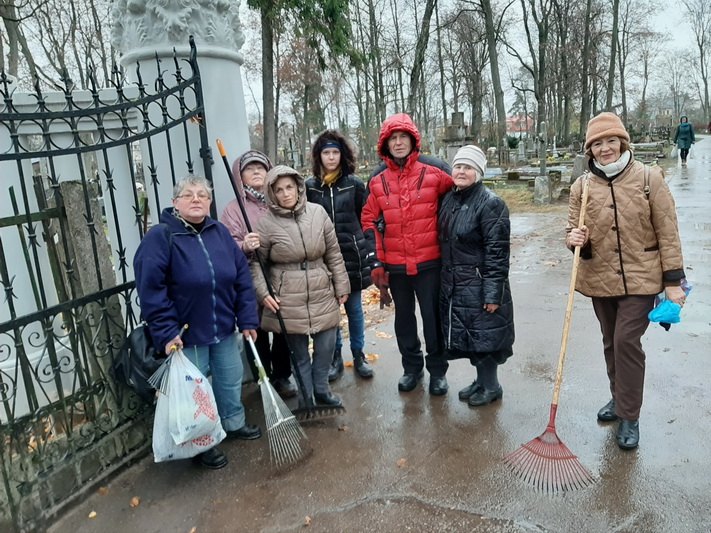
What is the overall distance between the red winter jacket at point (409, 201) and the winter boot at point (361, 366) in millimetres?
1026

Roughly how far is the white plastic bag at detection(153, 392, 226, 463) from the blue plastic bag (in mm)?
2480

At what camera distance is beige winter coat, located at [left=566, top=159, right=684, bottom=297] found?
2762mm

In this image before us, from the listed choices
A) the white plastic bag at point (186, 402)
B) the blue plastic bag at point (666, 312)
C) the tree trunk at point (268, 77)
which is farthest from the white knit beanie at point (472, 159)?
the tree trunk at point (268, 77)

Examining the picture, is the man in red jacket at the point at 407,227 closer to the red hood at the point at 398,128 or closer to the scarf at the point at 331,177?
the red hood at the point at 398,128

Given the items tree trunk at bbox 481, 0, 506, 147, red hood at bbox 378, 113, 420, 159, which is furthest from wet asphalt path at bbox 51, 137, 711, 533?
tree trunk at bbox 481, 0, 506, 147

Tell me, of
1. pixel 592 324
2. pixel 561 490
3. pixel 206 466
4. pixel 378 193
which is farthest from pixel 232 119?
pixel 592 324

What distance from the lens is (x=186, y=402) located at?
2762 mm

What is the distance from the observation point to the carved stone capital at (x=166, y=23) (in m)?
3.43

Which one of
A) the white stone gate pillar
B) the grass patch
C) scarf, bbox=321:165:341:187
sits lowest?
the grass patch

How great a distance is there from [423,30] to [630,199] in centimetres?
1761

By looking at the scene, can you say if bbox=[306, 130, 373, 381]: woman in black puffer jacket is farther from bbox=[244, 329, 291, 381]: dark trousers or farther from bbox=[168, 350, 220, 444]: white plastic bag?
bbox=[168, 350, 220, 444]: white plastic bag

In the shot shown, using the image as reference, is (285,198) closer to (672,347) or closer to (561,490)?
(561,490)

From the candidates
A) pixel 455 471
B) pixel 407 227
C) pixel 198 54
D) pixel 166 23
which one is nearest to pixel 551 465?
pixel 455 471

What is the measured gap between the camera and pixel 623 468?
2801 millimetres
